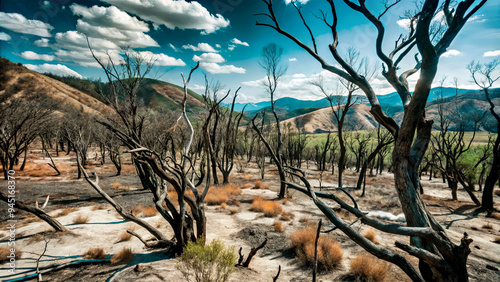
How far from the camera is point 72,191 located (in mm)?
14016

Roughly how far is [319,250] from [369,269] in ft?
3.97

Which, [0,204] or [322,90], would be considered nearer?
[0,204]

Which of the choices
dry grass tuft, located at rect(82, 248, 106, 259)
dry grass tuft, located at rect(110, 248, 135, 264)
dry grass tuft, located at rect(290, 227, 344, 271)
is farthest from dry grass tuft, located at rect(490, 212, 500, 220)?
dry grass tuft, located at rect(82, 248, 106, 259)

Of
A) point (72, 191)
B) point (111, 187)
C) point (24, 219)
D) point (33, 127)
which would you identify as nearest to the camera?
point (24, 219)

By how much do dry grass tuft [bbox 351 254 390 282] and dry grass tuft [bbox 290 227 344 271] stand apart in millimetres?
503

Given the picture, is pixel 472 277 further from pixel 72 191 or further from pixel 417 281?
pixel 72 191

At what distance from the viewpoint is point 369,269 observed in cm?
489

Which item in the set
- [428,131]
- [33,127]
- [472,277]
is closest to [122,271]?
[428,131]

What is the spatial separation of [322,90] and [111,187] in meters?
17.0

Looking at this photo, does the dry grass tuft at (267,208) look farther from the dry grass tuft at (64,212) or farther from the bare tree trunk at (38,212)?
the dry grass tuft at (64,212)

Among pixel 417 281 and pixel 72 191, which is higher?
pixel 417 281

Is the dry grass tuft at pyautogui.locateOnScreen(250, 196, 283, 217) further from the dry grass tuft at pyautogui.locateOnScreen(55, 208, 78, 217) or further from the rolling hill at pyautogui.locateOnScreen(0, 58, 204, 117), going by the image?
the rolling hill at pyautogui.locateOnScreen(0, 58, 204, 117)

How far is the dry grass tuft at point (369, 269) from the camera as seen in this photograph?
187 inches

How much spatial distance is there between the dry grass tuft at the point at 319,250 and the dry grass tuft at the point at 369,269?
0.50 meters
